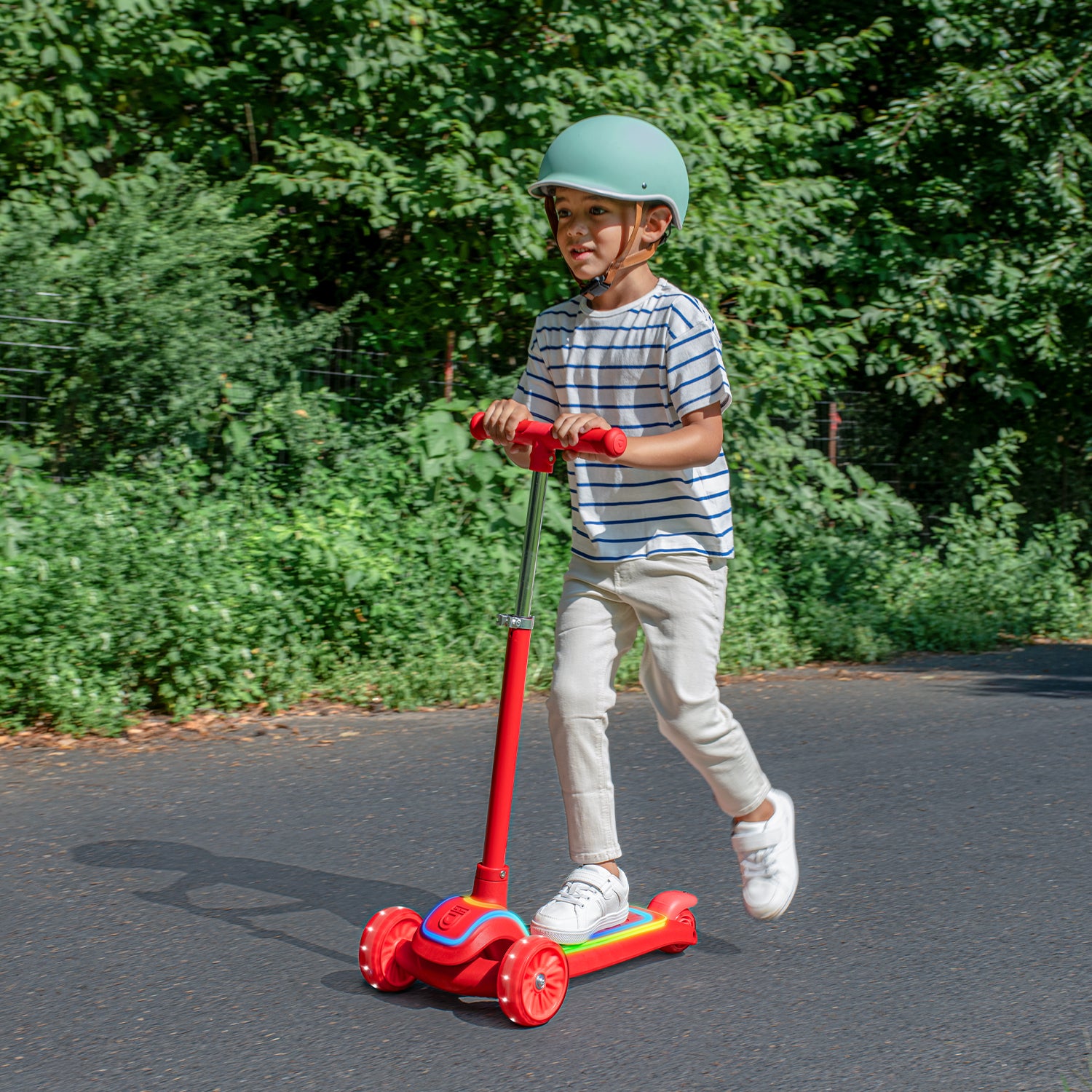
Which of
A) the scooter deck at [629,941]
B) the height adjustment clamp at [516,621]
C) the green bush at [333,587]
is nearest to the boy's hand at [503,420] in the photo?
the height adjustment clamp at [516,621]

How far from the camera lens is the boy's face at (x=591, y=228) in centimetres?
316

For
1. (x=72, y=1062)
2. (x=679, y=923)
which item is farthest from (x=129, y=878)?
(x=679, y=923)

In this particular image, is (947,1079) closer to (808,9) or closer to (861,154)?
(861,154)

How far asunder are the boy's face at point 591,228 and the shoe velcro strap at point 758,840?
142 centimetres

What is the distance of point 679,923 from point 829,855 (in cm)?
102

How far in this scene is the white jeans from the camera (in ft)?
10.8

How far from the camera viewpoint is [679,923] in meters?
3.45

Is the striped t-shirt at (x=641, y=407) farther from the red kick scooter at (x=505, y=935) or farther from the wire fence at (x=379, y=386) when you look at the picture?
the wire fence at (x=379, y=386)

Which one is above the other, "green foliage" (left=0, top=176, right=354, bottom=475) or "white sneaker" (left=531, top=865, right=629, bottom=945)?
"green foliage" (left=0, top=176, right=354, bottom=475)

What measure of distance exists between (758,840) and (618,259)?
4.78 ft

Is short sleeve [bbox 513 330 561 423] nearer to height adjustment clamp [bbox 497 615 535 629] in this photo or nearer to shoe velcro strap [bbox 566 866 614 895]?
height adjustment clamp [bbox 497 615 535 629]

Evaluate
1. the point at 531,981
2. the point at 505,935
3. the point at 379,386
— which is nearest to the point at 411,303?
the point at 379,386

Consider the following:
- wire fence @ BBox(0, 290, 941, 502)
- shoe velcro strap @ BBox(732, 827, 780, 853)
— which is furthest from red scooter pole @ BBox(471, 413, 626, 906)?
wire fence @ BBox(0, 290, 941, 502)

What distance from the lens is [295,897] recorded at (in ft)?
12.5
